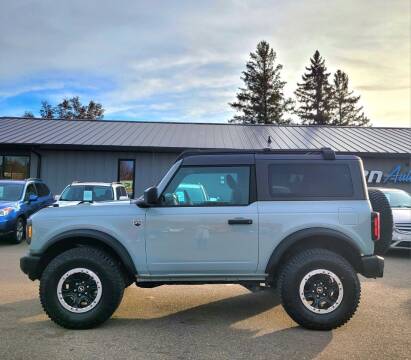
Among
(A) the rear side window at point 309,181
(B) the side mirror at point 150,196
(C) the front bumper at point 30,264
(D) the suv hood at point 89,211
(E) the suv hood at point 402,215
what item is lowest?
(C) the front bumper at point 30,264

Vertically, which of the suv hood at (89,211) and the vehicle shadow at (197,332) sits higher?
the suv hood at (89,211)

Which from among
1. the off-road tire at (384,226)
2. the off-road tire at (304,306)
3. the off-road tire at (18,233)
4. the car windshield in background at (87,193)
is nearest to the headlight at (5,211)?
the off-road tire at (18,233)

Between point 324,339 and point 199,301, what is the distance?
6.76 feet

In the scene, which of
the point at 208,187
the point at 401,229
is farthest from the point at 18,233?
the point at 401,229

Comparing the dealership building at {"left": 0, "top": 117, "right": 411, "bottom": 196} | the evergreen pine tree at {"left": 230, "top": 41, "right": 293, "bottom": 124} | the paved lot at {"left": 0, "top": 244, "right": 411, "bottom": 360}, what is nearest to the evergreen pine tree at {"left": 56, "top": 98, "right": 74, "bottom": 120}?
the evergreen pine tree at {"left": 230, "top": 41, "right": 293, "bottom": 124}

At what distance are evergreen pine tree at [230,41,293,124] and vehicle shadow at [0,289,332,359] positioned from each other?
47.6 meters

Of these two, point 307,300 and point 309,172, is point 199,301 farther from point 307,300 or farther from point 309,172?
point 309,172

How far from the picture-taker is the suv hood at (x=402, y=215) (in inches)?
399

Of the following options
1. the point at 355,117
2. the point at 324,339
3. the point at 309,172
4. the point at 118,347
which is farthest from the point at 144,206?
the point at 355,117

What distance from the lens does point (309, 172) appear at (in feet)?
17.9

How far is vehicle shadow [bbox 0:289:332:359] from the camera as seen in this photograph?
4.46 m

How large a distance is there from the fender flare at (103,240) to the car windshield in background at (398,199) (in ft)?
Result: 26.6

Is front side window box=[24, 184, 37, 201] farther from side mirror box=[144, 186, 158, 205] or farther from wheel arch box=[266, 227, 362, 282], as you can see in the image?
wheel arch box=[266, 227, 362, 282]

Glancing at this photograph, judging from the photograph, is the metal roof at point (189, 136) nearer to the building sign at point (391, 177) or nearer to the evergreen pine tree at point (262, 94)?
the building sign at point (391, 177)
